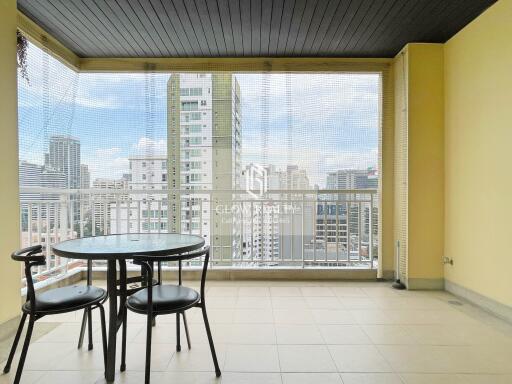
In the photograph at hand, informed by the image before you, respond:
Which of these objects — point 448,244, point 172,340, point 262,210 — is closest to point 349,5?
point 262,210

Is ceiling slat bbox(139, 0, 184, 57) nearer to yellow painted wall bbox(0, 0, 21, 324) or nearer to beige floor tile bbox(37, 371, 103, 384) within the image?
yellow painted wall bbox(0, 0, 21, 324)

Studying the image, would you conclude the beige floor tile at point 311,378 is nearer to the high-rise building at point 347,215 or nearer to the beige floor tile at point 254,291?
the beige floor tile at point 254,291

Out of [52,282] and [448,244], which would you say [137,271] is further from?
[448,244]

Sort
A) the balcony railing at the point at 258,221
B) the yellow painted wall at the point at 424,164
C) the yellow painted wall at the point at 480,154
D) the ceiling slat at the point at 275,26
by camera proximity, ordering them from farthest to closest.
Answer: the balcony railing at the point at 258,221, the yellow painted wall at the point at 424,164, the ceiling slat at the point at 275,26, the yellow painted wall at the point at 480,154

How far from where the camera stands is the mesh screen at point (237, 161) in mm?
3951

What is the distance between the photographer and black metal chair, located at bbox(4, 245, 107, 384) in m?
1.76

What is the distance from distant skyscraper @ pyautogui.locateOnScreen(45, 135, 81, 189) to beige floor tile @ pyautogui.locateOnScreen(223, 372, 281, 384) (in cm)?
288

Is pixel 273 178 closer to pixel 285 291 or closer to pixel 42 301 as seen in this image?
pixel 285 291

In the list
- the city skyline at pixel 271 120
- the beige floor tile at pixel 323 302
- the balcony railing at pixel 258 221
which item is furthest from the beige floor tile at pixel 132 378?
the city skyline at pixel 271 120

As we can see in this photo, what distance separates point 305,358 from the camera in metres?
2.15

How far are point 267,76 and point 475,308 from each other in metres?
3.32

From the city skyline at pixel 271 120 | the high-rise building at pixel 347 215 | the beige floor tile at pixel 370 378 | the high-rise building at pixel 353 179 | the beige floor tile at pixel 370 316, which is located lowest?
the beige floor tile at pixel 370 316

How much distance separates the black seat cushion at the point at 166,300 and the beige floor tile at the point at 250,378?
50 cm

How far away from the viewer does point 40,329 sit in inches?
103
